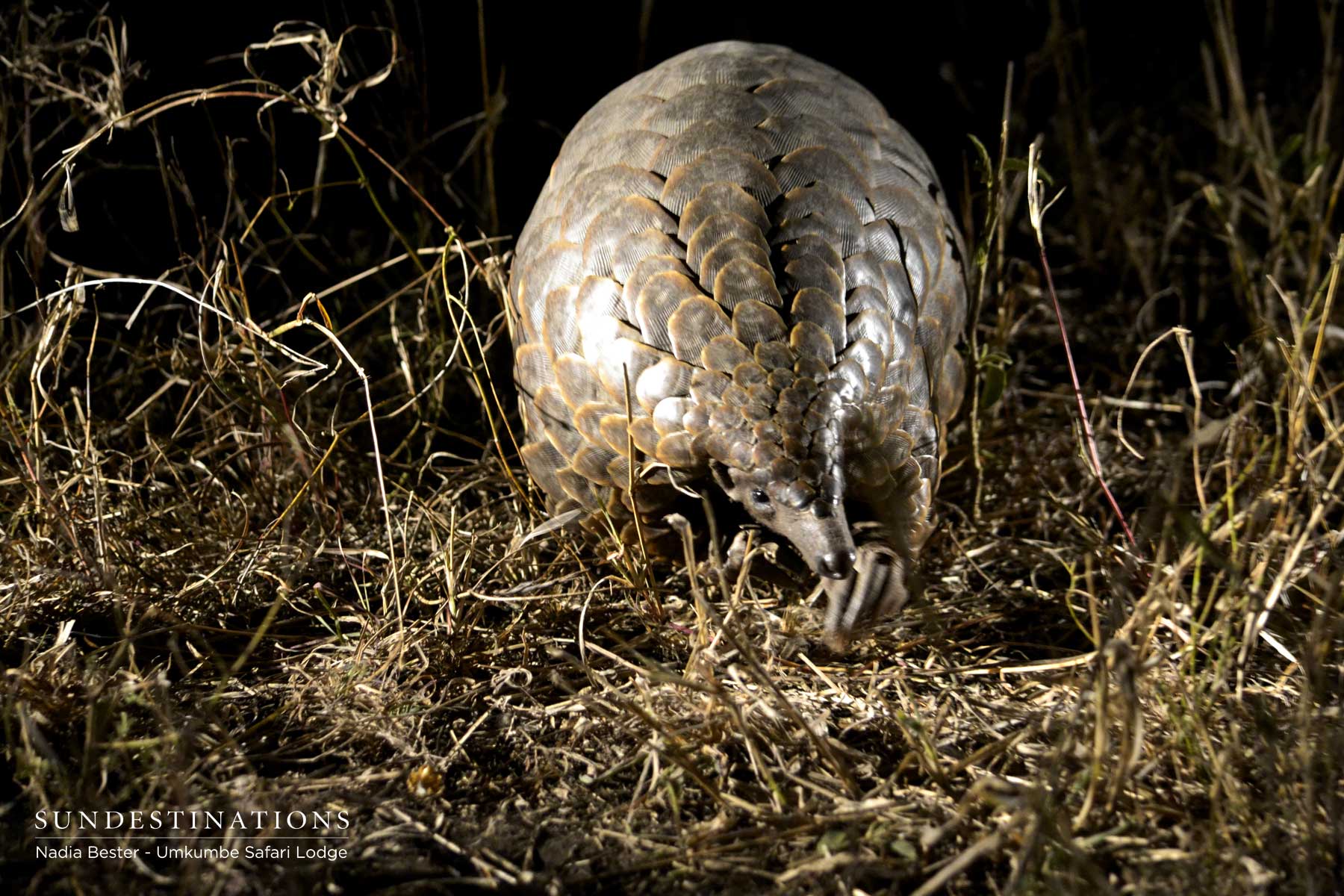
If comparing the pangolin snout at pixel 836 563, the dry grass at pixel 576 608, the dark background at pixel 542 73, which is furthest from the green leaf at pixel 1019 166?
the pangolin snout at pixel 836 563

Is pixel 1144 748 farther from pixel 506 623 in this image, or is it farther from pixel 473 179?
pixel 473 179

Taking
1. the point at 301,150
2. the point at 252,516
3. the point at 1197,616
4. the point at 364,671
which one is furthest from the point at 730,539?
the point at 301,150

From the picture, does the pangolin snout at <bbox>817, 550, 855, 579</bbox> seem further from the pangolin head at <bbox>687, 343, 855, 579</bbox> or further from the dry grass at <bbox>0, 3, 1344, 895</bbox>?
the dry grass at <bbox>0, 3, 1344, 895</bbox>

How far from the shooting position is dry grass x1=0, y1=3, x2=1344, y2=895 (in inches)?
54.5

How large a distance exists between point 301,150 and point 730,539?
1597 millimetres

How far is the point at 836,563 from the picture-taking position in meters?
1.57

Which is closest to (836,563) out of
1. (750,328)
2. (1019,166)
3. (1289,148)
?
(750,328)

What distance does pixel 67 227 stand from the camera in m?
1.78

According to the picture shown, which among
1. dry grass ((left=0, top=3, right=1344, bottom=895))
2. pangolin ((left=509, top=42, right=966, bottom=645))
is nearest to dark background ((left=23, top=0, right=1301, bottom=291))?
dry grass ((left=0, top=3, right=1344, bottom=895))

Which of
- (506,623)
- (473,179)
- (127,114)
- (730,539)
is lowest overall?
(506,623)

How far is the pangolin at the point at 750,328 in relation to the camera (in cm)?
159

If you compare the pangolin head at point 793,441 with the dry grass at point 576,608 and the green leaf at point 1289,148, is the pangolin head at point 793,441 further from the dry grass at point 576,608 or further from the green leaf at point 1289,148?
the green leaf at point 1289,148

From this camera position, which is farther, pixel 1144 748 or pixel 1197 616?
pixel 1197 616

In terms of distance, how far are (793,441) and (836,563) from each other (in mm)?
189
